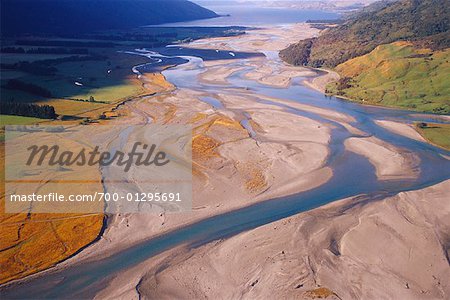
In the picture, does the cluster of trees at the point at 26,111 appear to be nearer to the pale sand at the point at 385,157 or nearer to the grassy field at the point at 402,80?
the pale sand at the point at 385,157

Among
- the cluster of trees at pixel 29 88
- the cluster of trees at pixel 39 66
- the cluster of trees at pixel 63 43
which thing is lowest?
the cluster of trees at pixel 63 43

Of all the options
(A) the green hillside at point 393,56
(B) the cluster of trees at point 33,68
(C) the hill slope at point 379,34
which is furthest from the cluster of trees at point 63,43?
(A) the green hillside at point 393,56

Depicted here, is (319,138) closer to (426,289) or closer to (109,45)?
(426,289)

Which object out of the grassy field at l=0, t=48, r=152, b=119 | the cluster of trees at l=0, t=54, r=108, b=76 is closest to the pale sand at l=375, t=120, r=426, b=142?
the grassy field at l=0, t=48, r=152, b=119

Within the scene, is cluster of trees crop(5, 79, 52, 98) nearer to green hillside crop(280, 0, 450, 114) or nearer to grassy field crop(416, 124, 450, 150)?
green hillside crop(280, 0, 450, 114)

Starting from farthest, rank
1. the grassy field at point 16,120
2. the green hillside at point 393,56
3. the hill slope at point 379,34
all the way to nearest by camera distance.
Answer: the hill slope at point 379,34, the green hillside at point 393,56, the grassy field at point 16,120

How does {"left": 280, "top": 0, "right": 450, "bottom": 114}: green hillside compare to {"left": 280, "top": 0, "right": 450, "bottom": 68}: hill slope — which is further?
{"left": 280, "top": 0, "right": 450, "bottom": 68}: hill slope

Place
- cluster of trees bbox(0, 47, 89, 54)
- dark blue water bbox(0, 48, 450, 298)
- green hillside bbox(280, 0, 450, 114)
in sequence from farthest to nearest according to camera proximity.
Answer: cluster of trees bbox(0, 47, 89, 54) < green hillside bbox(280, 0, 450, 114) < dark blue water bbox(0, 48, 450, 298)
